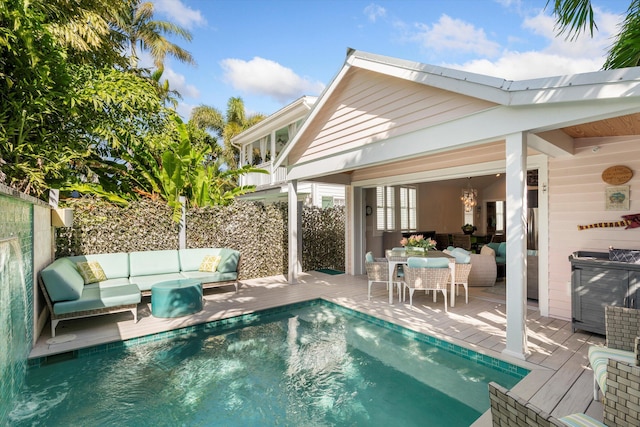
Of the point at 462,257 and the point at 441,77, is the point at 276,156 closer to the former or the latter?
the point at 462,257

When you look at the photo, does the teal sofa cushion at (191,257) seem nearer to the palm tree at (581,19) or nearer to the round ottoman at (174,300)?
the round ottoman at (174,300)

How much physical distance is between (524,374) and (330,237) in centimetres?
737

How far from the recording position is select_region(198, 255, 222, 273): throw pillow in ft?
23.2

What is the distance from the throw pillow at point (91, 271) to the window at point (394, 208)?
7459mm

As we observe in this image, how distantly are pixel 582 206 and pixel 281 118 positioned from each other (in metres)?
10.4

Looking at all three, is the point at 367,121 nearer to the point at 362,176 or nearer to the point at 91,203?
the point at 362,176

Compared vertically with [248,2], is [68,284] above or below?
below

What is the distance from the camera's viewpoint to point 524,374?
11.8 feet

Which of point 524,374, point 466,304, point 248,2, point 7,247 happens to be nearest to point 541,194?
point 466,304

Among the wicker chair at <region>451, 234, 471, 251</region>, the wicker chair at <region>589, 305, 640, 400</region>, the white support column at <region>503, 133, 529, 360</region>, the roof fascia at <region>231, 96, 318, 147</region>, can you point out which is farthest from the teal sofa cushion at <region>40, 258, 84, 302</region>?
the wicker chair at <region>451, 234, 471, 251</region>

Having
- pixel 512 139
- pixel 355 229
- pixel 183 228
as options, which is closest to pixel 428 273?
pixel 512 139

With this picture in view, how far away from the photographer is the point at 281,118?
12.7m

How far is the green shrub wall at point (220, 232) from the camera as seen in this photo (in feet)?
20.9

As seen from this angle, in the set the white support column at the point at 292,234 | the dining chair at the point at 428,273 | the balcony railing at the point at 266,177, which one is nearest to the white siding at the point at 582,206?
the dining chair at the point at 428,273
